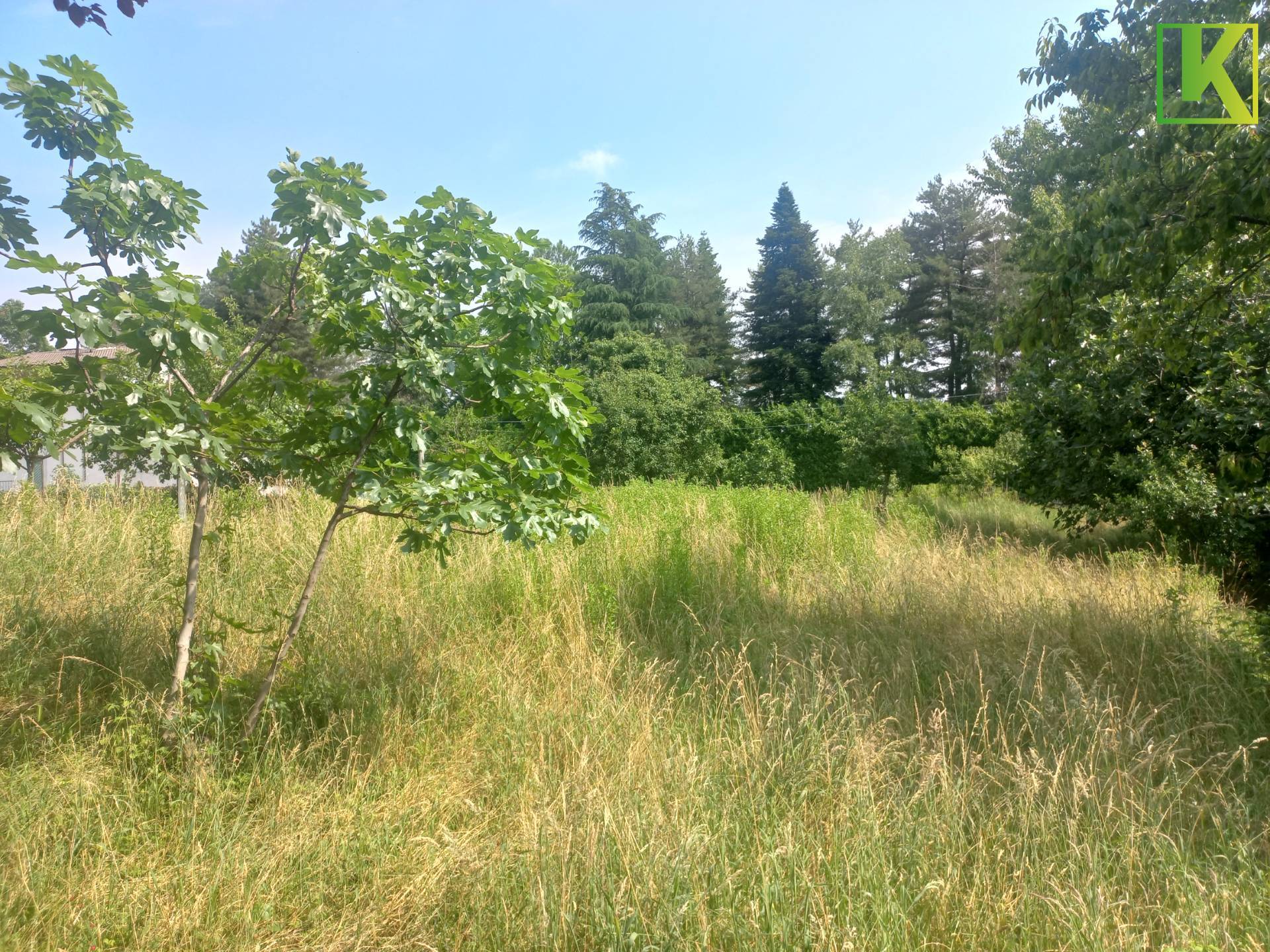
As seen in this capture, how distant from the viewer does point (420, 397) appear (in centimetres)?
335

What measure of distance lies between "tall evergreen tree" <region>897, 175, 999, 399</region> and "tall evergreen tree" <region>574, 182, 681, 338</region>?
11387mm

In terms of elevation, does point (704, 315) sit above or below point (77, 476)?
above

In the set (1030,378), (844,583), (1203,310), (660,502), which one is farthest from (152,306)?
(1030,378)

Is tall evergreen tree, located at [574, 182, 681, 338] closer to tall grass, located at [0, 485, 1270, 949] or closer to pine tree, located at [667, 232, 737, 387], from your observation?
pine tree, located at [667, 232, 737, 387]

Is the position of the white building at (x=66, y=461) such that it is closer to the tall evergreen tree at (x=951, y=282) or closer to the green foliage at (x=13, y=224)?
the green foliage at (x=13, y=224)

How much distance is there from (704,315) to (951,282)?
1164 centimetres

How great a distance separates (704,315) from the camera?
38562 millimetres

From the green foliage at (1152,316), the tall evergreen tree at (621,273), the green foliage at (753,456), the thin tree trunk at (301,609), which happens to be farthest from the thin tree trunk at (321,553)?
the tall evergreen tree at (621,273)

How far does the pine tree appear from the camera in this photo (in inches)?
1426

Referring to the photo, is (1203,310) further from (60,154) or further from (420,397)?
(60,154)

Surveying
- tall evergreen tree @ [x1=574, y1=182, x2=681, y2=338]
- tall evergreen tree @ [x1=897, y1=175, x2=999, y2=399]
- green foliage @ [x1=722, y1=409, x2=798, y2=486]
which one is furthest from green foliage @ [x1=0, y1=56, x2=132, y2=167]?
tall evergreen tree @ [x1=897, y1=175, x2=999, y2=399]

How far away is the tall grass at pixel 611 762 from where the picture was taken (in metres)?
2.34
